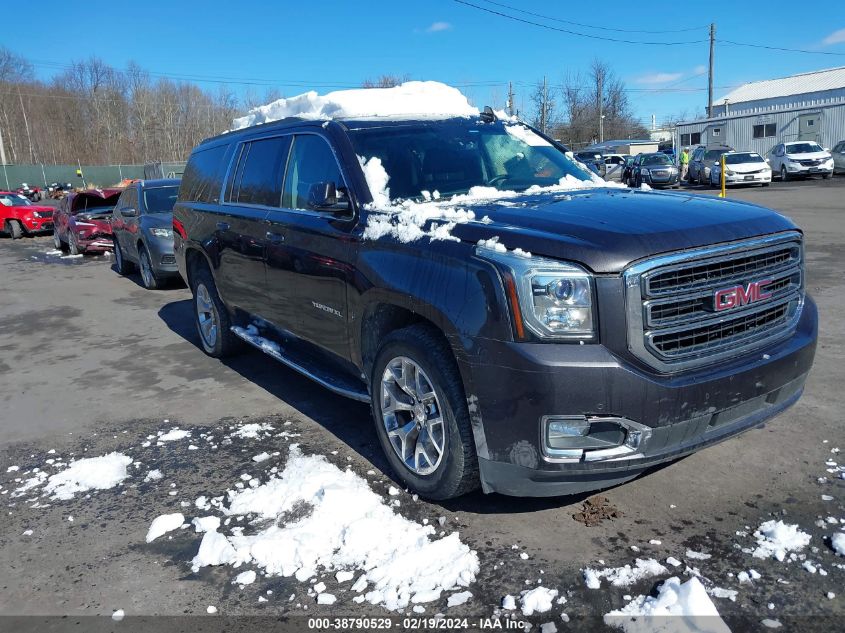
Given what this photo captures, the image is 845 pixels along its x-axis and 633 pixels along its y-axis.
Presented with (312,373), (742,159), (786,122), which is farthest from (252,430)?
(786,122)

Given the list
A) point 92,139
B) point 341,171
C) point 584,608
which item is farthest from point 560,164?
point 92,139

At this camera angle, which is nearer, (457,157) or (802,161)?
(457,157)

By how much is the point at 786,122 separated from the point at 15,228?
38746 millimetres

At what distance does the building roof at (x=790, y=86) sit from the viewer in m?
49.8

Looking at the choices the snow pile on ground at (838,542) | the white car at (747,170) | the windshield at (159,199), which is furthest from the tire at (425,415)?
the white car at (747,170)

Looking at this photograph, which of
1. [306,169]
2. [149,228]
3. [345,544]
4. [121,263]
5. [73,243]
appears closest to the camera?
[345,544]

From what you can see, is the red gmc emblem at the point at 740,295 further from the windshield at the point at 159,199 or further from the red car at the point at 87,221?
the red car at the point at 87,221

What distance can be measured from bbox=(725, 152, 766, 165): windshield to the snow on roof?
25.7 metres

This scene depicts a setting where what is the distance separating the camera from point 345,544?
3211 millimetres

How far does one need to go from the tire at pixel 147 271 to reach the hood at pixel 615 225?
8837mm

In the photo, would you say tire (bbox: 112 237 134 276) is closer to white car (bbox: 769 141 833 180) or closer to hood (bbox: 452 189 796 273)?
hood (bbox: 452 189 796 273)

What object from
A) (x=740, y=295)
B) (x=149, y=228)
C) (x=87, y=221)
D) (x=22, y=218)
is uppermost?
(x=22, y=218)

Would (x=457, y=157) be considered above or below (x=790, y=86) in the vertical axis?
below

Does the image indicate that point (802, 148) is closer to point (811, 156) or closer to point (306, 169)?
point (811, 156)
